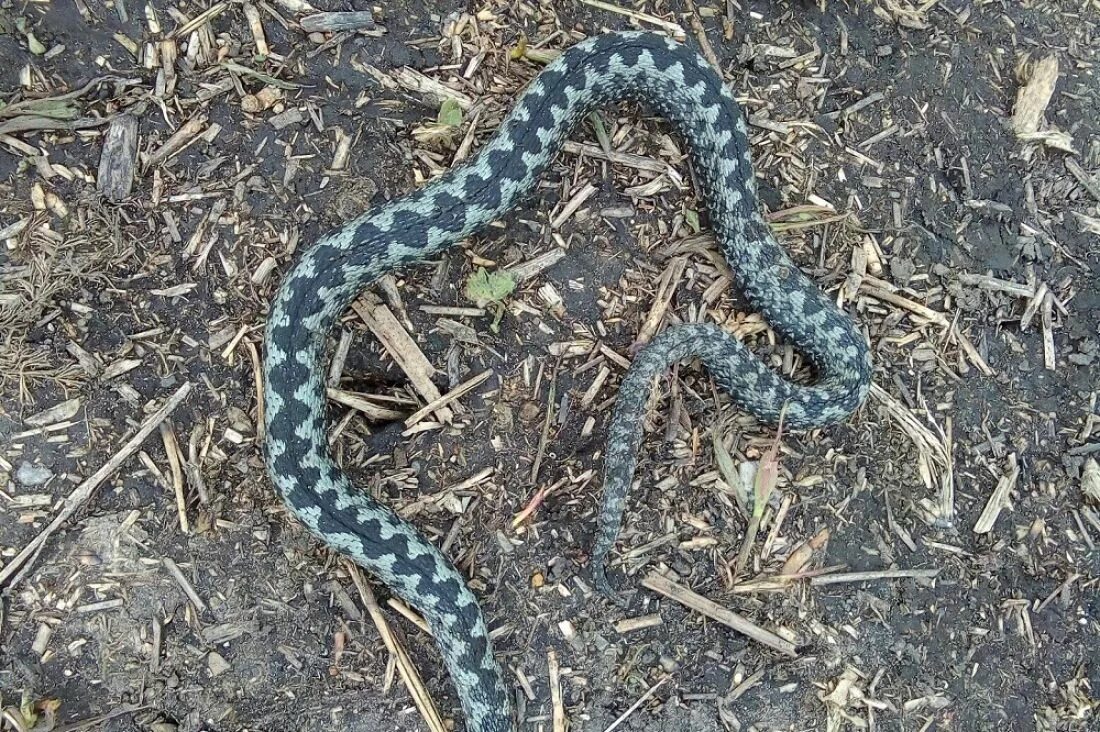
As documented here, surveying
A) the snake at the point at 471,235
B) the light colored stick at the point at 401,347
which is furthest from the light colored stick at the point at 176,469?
the light colored stick at the point at 401,347

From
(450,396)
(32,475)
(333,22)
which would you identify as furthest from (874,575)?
(32,475)

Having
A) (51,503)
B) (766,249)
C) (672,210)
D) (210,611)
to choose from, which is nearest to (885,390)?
(766,249)

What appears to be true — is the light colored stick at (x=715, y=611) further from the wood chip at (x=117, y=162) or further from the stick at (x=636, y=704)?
the wood chip at (x=117, y=162)

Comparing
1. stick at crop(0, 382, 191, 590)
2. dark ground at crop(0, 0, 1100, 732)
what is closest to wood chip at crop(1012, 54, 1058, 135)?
dark ground at crop(0, 0, 1100, 732)

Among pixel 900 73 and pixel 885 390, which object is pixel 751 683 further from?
pixel 900 73

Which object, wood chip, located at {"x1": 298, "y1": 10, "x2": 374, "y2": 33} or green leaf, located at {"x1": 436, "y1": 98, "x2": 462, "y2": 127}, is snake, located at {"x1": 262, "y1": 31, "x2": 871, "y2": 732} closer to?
green leaf, located at {"x1": 436, "y1": 98, "x2": 462, "y2": 127}

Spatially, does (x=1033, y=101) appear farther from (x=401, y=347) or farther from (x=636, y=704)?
(x=636, y=704)

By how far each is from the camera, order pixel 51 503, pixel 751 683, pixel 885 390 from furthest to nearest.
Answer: pixel 885 390
pixel 751 683
pixel 51 503
